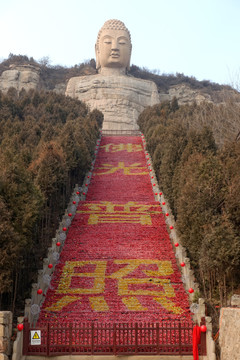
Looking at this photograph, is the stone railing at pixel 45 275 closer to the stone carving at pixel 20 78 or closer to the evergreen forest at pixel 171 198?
the evergreen forest at pixel 171 198

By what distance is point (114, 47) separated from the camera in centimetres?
4622

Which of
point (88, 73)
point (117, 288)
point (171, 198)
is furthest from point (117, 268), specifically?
point (88, 73)

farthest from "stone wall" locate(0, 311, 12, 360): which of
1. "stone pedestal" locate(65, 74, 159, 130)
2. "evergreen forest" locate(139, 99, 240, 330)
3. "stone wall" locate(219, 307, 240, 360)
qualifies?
"stone pedestal" locate(65, 74, 159, 130)

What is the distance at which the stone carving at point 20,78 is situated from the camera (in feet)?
180

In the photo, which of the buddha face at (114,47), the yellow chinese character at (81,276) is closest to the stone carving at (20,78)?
the buddha face at (114,47)

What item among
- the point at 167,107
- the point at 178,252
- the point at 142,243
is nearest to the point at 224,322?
the point at 178,252

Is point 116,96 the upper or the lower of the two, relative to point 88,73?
lower

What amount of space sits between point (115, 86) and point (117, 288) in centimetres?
3450

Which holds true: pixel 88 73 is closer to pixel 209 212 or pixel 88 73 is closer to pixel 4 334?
pixel 209 212

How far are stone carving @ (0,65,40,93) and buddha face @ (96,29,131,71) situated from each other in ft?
39.0

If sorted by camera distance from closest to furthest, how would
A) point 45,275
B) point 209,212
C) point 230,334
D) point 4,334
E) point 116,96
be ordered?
1. point 230,334
2. point 4,334
3. point 45,275
4. point 209,212
5. point 116,96

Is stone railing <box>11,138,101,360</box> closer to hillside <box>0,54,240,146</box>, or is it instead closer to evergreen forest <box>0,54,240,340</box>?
evergreen forest <box>0,54,240,340</box>

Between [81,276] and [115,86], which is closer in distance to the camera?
[81,276]

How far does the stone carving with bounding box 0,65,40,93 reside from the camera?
5488 cm
